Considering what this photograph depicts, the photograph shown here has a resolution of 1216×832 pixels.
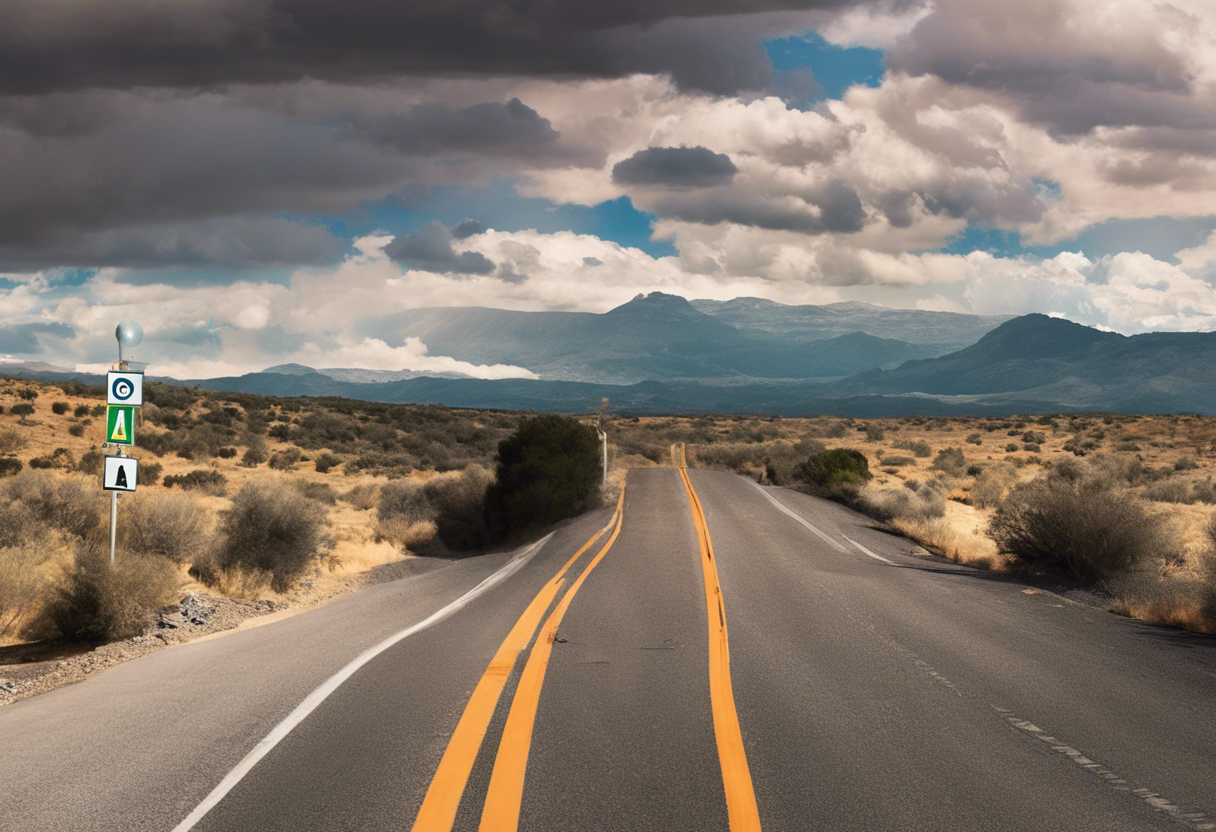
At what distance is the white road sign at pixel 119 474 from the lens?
13.2m

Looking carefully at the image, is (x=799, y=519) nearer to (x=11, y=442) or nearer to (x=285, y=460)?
(x=285, y=460)

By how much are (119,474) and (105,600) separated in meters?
2.36

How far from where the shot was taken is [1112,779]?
543 centimetres

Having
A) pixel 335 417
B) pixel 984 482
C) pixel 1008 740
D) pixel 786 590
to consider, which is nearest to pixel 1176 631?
pixel 786 590

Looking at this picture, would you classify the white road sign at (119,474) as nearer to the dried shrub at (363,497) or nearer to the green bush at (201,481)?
the dried shrub at (363,497)

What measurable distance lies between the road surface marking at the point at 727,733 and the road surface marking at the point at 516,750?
3.93 feet

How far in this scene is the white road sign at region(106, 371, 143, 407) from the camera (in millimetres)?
13328

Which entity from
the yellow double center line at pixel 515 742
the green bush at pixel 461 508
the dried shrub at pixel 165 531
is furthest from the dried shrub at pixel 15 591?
the green bush at pixel 461 508

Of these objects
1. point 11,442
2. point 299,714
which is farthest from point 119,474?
point 11,442

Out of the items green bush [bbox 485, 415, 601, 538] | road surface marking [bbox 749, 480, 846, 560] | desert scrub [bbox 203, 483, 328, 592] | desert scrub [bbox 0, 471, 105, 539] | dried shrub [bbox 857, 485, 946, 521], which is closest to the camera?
desert scrub [bbox 203, 483, 328, 592]

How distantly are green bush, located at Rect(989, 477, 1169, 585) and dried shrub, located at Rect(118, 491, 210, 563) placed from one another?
15.2 metres

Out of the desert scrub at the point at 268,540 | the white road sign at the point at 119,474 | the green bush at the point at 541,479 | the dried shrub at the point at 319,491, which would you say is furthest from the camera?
the dried shrub at the point at 319,491

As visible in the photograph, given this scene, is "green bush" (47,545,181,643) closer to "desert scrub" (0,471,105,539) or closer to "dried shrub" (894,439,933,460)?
"desert scrub" (0,471,105,539)

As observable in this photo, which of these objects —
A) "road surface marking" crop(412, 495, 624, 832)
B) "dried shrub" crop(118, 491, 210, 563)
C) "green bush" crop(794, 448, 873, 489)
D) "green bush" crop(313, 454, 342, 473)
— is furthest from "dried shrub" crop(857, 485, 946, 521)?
"green bush" crop(313, 454, 342, 473)
